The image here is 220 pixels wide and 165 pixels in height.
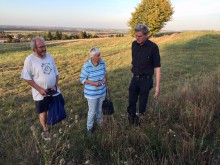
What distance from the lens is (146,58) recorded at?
14.8ft

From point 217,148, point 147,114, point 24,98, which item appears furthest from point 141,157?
point 24,98

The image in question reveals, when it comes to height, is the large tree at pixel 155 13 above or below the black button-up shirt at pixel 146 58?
above

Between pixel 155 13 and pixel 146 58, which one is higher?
pixel 155 13

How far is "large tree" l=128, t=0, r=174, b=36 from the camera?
138 ft

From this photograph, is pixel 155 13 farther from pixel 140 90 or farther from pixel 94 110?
pixel 94 110

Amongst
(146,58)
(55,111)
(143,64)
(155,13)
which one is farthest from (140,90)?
(155,13)

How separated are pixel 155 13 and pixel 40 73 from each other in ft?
133

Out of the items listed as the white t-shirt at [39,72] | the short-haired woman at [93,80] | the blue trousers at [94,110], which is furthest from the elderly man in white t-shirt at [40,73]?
the blue trousers at [94,110]

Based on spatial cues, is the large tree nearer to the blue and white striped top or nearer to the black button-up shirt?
the black button-up shirt

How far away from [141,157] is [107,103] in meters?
1.85

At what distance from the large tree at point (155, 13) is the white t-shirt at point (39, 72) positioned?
3971 centimetres

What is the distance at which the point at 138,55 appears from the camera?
458 centimetres

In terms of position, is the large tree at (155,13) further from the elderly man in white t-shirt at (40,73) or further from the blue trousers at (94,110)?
the elderly man in white t-shirt at (40,73)

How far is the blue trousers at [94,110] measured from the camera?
464cm
